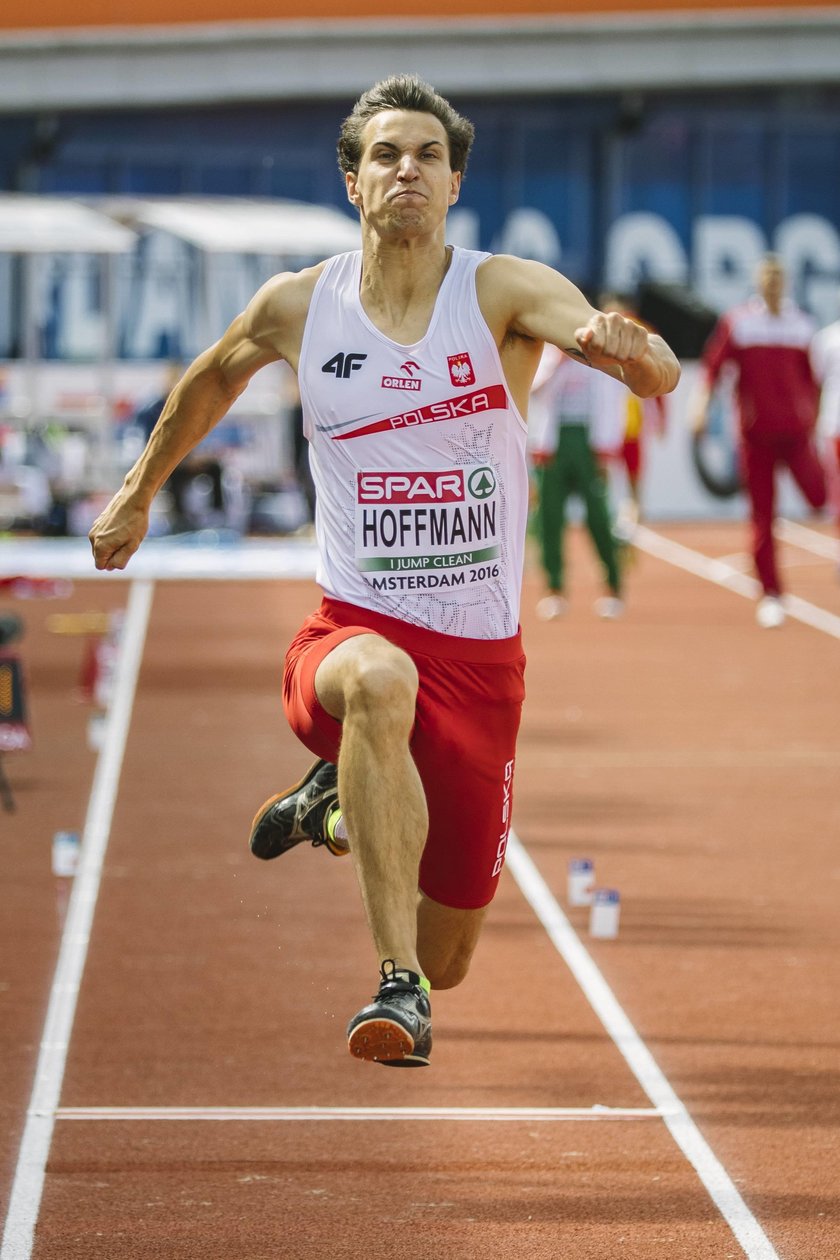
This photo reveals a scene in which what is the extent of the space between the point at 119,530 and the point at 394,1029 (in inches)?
60.8

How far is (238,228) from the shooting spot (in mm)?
27484

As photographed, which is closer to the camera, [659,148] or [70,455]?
[70,455]

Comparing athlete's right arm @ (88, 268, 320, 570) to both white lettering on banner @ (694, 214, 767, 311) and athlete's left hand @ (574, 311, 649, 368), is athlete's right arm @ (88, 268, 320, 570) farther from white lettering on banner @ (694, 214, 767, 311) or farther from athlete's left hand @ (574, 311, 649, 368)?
white lettering on banner @ (694, 214, 767, 311)

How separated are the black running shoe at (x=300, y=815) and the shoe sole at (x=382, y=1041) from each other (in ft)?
3.37

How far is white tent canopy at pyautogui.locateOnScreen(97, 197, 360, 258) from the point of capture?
26484 millimetres

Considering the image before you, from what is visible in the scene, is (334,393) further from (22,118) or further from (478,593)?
(22,118)

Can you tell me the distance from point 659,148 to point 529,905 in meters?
29.6

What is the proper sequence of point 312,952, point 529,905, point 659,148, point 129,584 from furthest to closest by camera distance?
point 659,148, point 129,584, point 529,905, point 312,952

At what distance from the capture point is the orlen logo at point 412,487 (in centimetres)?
530

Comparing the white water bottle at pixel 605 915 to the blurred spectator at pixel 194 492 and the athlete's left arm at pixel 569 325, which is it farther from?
the blurred spectator at pixel 194 492

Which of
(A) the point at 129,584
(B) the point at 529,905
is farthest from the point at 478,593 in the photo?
(A) the point at 129,584

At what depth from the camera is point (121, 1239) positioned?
18.1ft

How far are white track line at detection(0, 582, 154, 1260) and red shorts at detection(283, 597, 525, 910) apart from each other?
126cm

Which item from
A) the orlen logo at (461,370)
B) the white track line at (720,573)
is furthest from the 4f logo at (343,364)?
the white track line at (720,573)
